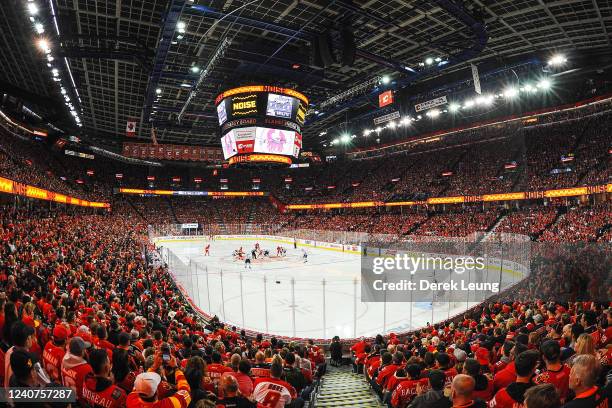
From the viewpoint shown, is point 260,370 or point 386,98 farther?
point 386,98

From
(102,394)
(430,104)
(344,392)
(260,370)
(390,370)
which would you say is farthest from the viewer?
(430,104)

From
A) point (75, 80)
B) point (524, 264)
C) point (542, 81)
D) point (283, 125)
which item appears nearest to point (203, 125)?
point (75, 80)

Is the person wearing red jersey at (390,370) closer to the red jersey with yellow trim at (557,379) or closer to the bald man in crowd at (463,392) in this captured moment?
the red jersey with yellow trim at (557,379)

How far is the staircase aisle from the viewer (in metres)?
6.50

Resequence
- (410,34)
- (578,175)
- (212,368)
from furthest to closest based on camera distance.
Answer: (578,175) → (410,34) → (212,368)

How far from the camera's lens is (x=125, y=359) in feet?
11.7

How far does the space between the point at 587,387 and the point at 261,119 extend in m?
20.2

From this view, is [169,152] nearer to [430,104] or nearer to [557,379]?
[430,104]

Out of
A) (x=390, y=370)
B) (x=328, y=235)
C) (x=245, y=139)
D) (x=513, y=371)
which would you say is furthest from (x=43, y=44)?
(x=328, y=235)

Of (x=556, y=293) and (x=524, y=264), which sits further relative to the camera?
(x=524, y=264)

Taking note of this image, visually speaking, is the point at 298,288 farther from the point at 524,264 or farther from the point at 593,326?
the point at 593,326

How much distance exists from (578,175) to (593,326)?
29.1 metres

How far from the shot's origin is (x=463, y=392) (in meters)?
2.79

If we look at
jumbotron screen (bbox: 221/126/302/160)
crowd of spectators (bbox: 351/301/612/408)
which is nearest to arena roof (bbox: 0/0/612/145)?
jumbotron screen (bbox: 221/126/302/160)
